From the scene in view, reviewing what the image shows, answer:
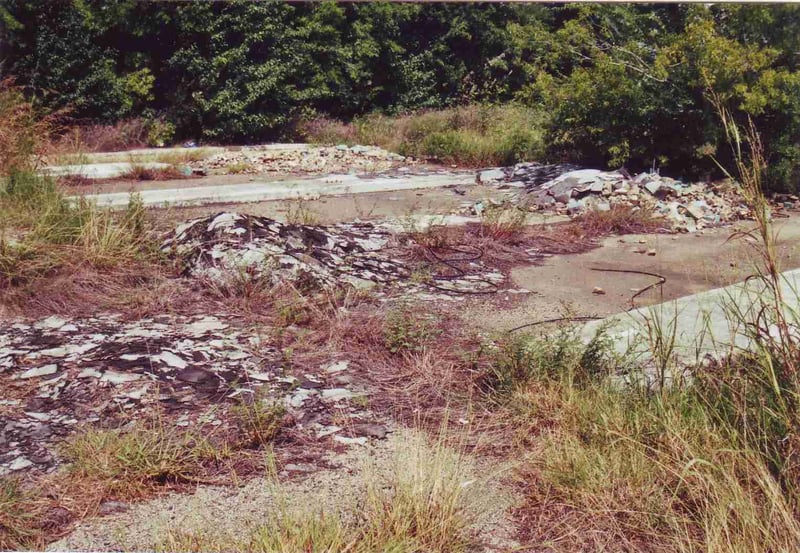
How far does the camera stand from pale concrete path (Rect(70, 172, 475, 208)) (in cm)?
895

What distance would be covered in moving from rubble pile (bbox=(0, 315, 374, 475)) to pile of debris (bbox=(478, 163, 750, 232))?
5334 mm

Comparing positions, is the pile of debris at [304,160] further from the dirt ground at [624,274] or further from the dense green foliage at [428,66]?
the dirt ground at [624,274]

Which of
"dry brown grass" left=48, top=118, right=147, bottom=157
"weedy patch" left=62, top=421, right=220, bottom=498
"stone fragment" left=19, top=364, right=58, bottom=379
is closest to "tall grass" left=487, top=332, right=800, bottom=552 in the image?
"weedy patch" left=62, top=421, right=220, bottom=498

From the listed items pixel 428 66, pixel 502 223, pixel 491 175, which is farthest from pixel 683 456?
pixel 428 66

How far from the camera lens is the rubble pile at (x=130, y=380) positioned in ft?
11.3

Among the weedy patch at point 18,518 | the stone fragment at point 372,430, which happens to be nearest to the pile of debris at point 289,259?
the stone fragment at point 372,430

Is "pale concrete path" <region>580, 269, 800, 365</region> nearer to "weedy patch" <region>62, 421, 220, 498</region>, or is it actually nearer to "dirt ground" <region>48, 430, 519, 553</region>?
"dirt ground" <region>48, 430, 519, 553</region>

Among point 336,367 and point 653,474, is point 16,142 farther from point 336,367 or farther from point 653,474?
point 653,474

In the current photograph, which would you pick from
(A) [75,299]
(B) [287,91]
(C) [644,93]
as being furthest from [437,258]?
(B) [287,91]

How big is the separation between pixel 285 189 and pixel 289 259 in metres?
4.36

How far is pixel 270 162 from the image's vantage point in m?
13.1

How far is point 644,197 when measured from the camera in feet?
29.7

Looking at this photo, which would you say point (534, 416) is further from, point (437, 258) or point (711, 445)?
point (437, 258)

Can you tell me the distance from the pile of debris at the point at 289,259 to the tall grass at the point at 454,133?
6.29m
